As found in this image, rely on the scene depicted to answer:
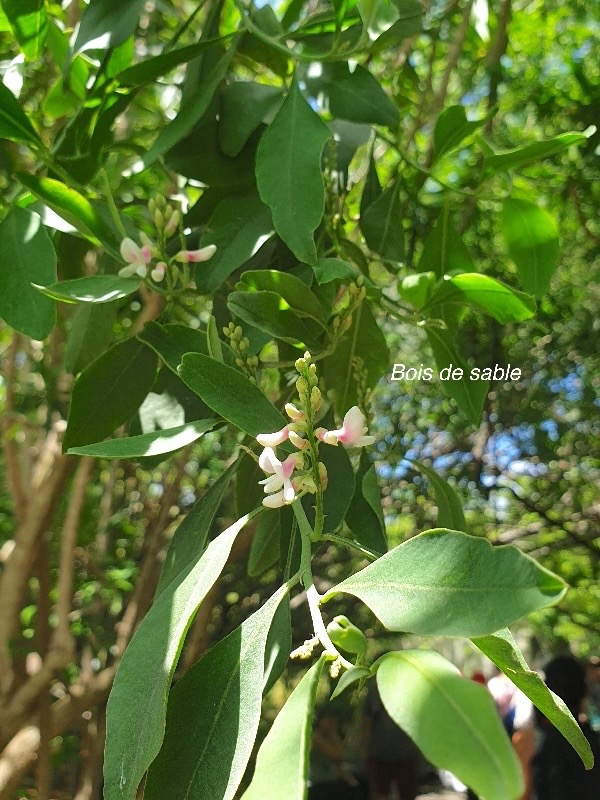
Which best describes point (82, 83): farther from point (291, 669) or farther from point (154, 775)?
point (291, 669)

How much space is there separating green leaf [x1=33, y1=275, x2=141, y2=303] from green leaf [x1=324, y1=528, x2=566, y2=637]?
28cm

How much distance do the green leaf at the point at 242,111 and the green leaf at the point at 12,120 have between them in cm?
16

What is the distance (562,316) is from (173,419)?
1322 mm

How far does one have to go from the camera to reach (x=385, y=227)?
0.73 metres

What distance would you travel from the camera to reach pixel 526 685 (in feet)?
1.24

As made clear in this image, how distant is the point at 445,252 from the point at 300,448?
13.9 inches

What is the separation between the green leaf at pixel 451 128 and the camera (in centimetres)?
67

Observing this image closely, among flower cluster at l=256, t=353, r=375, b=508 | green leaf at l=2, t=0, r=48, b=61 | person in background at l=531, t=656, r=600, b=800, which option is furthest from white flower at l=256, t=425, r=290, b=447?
person in background at l=531, t=656, r=600, b=800

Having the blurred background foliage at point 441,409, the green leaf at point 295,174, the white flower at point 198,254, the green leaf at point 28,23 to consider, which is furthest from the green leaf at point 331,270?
the blurred background foliage at point 441,409

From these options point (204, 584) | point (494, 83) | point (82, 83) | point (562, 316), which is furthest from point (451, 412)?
point (204, 584)

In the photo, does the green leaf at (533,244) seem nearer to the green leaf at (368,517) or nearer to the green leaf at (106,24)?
the green leaf at (368,517)

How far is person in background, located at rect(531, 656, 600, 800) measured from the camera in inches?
79.7

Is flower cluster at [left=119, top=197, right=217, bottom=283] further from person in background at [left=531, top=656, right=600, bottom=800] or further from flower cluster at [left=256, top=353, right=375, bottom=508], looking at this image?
person in background at [left=531, top=656, right=600, bottom=800]

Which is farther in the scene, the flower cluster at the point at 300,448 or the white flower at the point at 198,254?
the white flower at the point at 198,254
